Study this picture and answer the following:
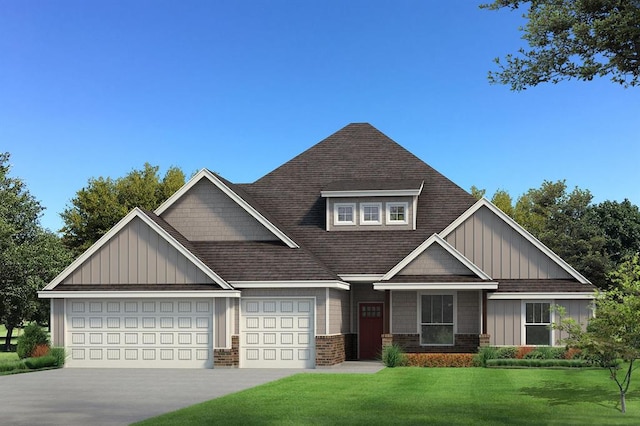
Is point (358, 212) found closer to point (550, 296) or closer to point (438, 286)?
point (438, 286)

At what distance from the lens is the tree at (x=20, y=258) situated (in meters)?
51.2

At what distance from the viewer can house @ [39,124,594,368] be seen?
32906 millimetres

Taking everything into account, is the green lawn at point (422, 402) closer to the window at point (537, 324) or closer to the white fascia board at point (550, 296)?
the white fascia board at point (550, 296)

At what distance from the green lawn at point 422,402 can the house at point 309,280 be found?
17.4 feet

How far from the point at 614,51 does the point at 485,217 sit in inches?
845

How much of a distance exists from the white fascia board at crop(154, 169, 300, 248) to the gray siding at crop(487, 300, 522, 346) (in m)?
8.44

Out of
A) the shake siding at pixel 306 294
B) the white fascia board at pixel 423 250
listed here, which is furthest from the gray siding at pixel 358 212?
the shake siding at pixel 306 294

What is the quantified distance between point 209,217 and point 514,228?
12.7m

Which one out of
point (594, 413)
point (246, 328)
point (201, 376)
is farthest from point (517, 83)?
point (246, 328)

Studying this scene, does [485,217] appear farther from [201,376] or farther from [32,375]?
[32,375]

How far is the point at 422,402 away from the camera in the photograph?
20.5 metres

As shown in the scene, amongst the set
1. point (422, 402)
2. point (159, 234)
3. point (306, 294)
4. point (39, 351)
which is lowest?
point (39, 351)

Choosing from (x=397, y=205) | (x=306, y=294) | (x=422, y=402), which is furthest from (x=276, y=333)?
Result: (x=422, y=402)

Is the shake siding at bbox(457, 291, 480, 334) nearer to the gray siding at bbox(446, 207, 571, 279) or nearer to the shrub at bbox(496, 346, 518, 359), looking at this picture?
the gray siding at bbox(446, 207, 571, 279)
